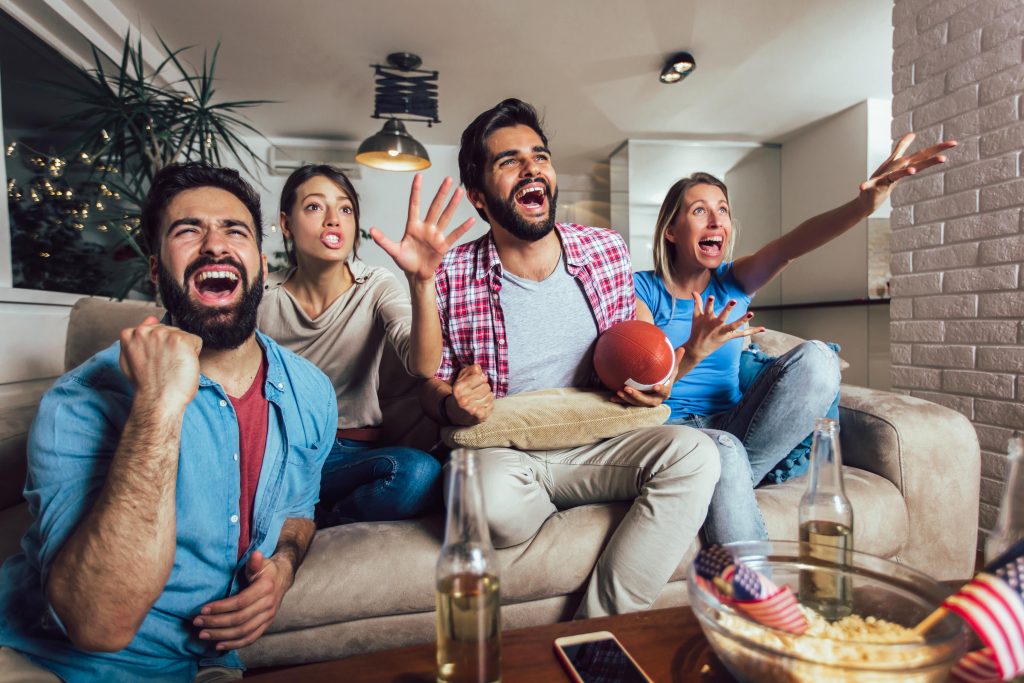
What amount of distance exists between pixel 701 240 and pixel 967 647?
5.38ft

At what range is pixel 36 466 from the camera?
0.92 metres

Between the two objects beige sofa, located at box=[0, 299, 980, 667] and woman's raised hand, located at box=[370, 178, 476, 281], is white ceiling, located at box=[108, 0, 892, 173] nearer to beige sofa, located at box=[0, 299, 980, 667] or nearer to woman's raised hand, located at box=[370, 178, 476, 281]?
woman's raised hand, located at box=[370, 178, 476, 281]

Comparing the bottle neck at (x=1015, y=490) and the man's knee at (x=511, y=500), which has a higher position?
the bottle neck at (x=1015, y=490)

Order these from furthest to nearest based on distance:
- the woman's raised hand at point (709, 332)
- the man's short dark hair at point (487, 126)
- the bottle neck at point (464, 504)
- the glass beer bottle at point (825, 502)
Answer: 1. the man's short dark hair at point (487, 126)
2. the woman's raised hand at point (709, 332)
3. the glass beer bottle at point (825, 502)
4. the bottle neck at point (464, 504)

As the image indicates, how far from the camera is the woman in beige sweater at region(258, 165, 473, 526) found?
Answer: 1441 mm

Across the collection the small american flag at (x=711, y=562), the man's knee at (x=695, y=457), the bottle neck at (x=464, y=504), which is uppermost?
the bottle neck at (x=464, y=504)

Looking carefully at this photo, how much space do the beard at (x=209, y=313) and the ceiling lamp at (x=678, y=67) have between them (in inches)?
150

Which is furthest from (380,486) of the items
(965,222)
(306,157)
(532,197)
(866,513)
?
(306,157)

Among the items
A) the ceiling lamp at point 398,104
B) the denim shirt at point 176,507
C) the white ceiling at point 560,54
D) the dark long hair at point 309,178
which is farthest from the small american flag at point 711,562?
the ceiling lamp at point 398,104

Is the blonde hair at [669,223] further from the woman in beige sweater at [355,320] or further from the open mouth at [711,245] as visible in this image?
the woman in beige sweater at [355,320]

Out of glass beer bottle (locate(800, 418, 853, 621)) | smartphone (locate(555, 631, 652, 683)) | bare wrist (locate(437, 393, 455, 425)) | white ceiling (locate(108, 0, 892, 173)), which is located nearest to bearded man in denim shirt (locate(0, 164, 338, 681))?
bare wrist (locate(437, 393, 455, 425))

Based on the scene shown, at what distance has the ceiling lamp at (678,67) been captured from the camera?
13.1ft

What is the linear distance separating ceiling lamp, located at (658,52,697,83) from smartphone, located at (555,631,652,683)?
4.19 metres

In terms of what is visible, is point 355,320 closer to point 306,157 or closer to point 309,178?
point 309,178
